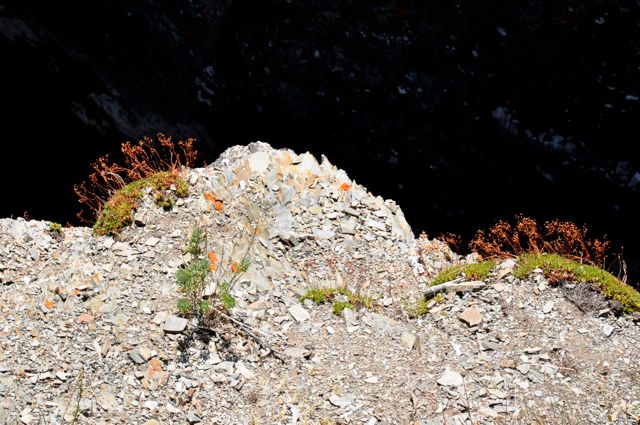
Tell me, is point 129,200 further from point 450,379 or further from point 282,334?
point 450,379

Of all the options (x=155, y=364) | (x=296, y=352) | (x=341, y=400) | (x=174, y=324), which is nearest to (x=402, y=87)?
(x=296, y=352)

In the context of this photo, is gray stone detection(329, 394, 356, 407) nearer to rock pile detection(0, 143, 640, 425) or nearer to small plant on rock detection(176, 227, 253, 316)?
rock pile detection(0, 143, 640, 425)

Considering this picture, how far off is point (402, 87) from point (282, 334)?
667 centimetres

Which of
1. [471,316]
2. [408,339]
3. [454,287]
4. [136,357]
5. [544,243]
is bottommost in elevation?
[408,339]

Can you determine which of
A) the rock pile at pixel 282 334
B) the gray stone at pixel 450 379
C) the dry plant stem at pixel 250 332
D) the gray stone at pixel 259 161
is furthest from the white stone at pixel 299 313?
the gray stone at pixel 259 161

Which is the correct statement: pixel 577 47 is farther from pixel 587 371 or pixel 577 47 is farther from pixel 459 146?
pixel 587 371

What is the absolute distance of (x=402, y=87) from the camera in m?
13.6

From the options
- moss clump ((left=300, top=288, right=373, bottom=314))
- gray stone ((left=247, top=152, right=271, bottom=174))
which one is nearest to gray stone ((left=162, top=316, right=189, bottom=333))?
moss clump ((left=300, top=288, right=373, bottom=314))

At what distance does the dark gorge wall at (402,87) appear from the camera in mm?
12289

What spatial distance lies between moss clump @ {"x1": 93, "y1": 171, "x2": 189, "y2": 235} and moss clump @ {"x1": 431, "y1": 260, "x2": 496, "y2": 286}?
4.14m

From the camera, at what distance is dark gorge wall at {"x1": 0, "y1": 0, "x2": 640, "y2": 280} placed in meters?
12.3

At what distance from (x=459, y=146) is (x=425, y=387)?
21.9 feet

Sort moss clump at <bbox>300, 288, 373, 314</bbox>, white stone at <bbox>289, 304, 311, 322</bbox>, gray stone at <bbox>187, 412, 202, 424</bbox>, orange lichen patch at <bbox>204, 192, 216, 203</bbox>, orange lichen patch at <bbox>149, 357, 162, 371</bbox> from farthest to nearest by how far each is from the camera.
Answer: orange lichen patch at <bbox>204, 192, 216, 203</bbox> < moss clump at <bbox>300, 288, 373, 314</bbox> < white stone at <bbox>289, 304, 311, 322</bbox> < orange lichen patch at <bbox>149, 357, 162, 371</bbox> < gray stone at <bbox>187, 412, 202, 424</bbox>

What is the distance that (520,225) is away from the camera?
34.4 feet
